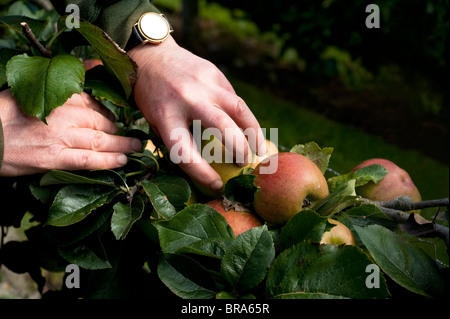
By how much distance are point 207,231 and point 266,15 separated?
3032mm

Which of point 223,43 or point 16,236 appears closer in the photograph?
point 16,236

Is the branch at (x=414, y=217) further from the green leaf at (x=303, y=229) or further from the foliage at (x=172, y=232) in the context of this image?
the green leaf at (x=303, y=229)

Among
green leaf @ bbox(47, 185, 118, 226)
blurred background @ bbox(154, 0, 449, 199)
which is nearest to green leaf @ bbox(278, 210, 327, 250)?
green leaf @ bbox(47, 185, 118, 226)

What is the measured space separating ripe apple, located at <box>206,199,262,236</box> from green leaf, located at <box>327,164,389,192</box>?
0.62ft

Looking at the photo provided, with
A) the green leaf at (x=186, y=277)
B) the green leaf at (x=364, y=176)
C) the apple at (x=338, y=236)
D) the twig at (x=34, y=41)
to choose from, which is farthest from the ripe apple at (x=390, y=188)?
the twig at (x=34, y=41)

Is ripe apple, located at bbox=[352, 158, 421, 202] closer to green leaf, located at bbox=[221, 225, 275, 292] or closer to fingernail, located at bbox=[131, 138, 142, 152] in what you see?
green leaf, located at bbox=[221, 225, 275, 292]

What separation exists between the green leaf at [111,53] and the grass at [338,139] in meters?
0.46

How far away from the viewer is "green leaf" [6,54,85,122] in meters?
0.85

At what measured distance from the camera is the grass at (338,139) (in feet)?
4.12

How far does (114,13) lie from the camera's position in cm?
116

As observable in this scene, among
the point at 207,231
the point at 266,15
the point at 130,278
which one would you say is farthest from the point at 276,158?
the point at 266,15

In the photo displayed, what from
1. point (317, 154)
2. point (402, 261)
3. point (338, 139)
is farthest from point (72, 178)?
point (338, 139)
